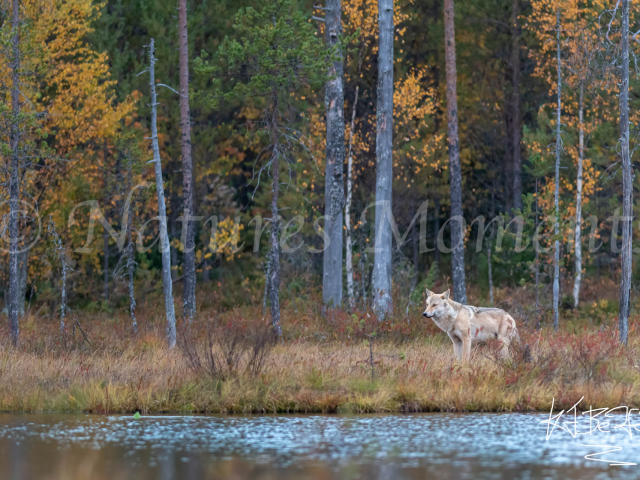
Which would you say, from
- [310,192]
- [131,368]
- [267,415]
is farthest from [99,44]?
[267,415]

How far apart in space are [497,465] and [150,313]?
57.0ft

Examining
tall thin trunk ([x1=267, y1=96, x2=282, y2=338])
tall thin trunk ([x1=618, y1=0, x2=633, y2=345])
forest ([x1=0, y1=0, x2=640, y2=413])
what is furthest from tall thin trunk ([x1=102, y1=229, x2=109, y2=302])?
tall thin trunk ([x1=618, y1=0, x2=633, y2=345])

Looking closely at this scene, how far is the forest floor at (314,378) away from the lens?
12133mm

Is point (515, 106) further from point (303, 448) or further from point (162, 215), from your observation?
point (303, 448)

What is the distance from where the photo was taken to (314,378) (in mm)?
12844

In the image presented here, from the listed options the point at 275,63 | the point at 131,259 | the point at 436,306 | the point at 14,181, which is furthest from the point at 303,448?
the point at 131,259

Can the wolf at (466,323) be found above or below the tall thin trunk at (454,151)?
below

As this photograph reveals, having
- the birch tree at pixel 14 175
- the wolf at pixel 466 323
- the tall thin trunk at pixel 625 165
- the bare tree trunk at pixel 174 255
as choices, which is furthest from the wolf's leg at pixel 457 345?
the bare tree trunk at pixel 174 255

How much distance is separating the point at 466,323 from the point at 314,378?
10.4ft

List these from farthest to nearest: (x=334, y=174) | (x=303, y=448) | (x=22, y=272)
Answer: (x=22, y=272) → (x=334, y=174) → (x=303, y=448)

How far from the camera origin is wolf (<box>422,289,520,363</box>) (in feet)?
46.7

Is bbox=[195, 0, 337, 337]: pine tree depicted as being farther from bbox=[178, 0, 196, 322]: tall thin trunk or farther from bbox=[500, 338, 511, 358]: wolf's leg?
bbox=[500, 338, 511, 358]: wolf's leg

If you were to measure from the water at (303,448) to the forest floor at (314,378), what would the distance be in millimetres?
472

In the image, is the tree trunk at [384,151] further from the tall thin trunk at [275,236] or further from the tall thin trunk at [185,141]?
the tall thin trunk at [185,141]
